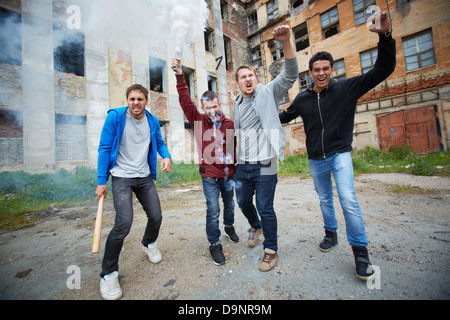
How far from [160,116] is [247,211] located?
32.5 ft

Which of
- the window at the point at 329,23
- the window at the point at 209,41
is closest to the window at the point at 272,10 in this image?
the window at the point at 329,23

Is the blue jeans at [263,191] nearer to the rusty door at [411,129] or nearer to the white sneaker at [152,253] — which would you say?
the white sneaker at [152,253]

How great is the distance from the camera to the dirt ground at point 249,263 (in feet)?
5.29

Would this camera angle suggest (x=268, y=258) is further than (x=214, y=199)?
No

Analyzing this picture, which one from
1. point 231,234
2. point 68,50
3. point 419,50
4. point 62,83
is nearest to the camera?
point 231,234

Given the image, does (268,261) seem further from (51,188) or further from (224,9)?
(224,9)

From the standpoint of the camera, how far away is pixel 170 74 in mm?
11352

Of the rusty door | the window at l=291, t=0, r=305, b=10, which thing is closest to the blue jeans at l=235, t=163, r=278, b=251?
the rusty door

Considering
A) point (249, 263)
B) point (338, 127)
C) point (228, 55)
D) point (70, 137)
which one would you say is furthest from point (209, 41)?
point (249, 263)

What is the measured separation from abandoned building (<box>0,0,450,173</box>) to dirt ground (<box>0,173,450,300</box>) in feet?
19.0

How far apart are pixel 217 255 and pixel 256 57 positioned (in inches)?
717

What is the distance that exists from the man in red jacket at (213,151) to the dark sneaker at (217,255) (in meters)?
0.01

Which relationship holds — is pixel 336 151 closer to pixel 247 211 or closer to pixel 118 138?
pixel 247 211
